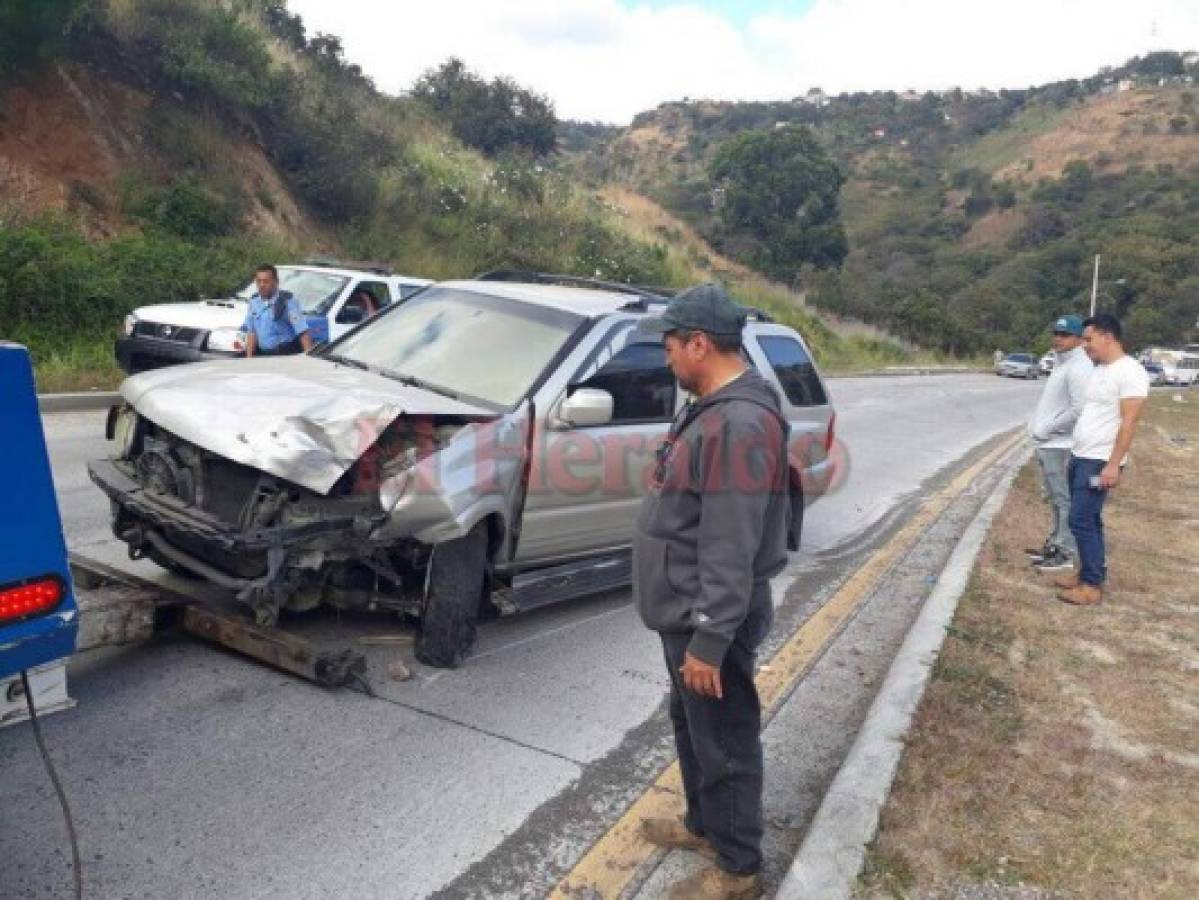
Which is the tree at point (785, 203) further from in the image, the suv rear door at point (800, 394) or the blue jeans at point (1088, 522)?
the blue jeans at point (1088, 522)

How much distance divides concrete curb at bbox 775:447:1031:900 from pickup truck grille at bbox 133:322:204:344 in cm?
844

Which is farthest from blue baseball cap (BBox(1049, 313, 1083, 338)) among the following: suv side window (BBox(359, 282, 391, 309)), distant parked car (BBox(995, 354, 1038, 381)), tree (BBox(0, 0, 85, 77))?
distant parked car (BBox(995, 354, 1038, 381))

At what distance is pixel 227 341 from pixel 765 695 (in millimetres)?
8069

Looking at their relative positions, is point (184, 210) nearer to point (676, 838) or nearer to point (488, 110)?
point (676, 838)

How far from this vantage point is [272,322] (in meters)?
9.00

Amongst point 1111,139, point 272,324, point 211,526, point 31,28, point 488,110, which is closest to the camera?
point 211,526

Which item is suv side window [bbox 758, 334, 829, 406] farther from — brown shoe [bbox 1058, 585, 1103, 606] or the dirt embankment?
the dirt embankment

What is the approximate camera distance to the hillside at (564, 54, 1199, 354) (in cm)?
6494

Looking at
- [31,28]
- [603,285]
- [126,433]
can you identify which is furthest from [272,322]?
[31,28]

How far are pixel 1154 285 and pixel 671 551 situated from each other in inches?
2911

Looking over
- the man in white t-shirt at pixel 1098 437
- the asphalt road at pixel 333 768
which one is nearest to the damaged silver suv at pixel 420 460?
the asphalt road at pixel 333 768

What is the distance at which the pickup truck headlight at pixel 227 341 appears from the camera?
11125 millimetres

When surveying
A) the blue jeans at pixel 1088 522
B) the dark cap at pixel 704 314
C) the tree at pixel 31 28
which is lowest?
the blue jeans at pixel 1088 522

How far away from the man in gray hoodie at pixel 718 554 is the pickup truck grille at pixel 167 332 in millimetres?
9393
